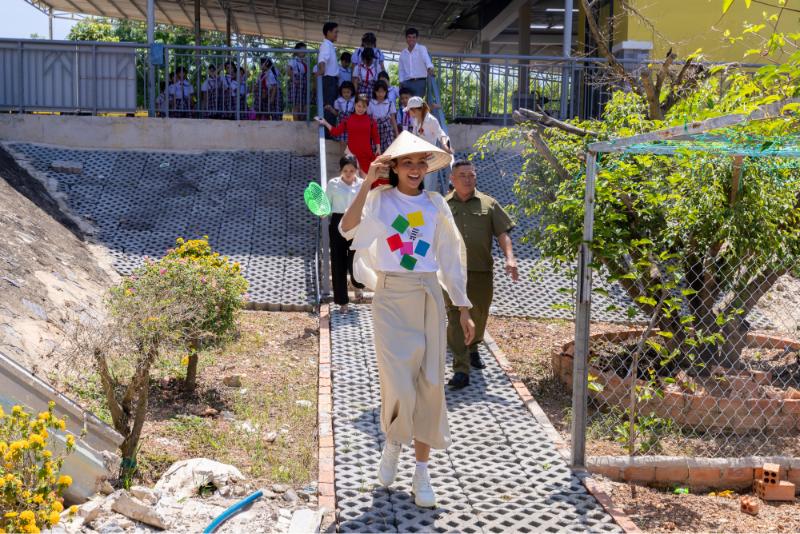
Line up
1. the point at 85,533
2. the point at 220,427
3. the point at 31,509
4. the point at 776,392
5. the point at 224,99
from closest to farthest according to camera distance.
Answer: the point at 31,509
the point at 85,533
the point at 220,427
the point at 776,392
the point at 224,99

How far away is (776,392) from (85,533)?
5.02 metres

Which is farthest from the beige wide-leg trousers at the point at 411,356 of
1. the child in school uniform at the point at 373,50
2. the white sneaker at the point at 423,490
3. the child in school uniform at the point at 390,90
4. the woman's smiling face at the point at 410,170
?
the child in school uniform at the point at 373,50

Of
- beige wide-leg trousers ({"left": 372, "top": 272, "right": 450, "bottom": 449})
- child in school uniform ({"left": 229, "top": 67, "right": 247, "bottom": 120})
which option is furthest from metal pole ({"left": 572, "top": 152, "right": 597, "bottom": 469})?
child in school uniform ({"left": 229, "top": 67, "right": 247, "bottom": 120})

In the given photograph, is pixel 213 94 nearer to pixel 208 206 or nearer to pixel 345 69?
pixel 345 69

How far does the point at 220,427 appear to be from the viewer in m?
6.47

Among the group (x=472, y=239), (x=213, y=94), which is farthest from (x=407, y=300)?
(x=213, y=94)

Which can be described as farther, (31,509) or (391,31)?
(391,31)

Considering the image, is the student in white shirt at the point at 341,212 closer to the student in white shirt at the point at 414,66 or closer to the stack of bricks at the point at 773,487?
the student in white shirt at the point at 414,66

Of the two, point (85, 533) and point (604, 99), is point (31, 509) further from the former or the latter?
point (604, 99)

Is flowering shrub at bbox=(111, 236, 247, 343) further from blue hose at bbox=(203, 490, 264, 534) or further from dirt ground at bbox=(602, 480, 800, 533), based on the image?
dirt ground at bbox=(602, 480, 800, 533)

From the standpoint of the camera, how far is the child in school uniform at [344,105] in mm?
12131

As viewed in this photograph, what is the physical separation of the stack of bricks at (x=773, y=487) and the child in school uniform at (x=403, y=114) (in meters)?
6.07

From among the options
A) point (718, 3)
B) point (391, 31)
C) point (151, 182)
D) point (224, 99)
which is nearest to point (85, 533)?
point (151, 182)

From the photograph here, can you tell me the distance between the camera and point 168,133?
43.6 feet
